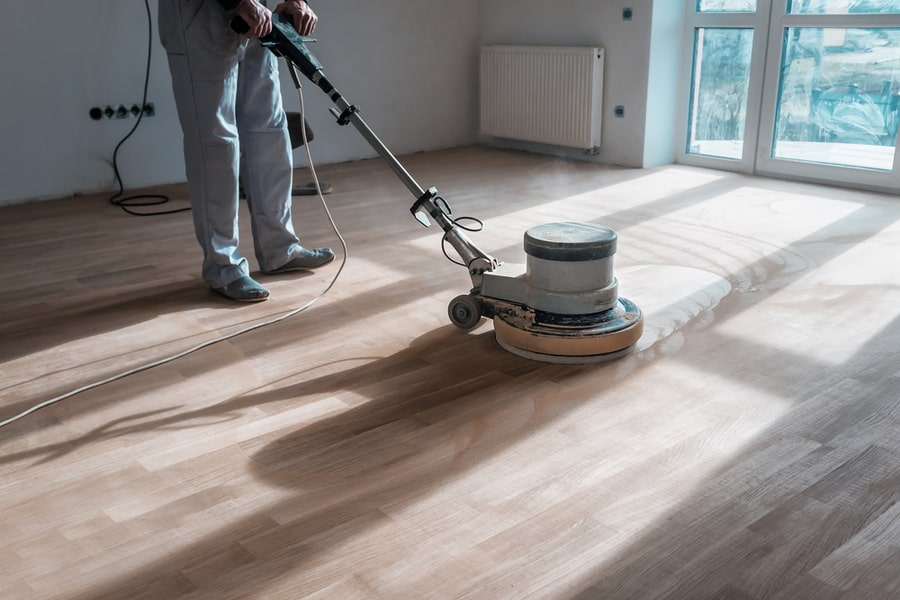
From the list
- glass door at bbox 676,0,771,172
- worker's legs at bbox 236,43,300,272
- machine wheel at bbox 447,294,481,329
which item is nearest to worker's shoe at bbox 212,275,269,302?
worker's legs at bbox 236,43,300,272

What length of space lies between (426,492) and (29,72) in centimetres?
342

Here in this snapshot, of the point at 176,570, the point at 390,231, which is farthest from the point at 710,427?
the point at 390,231

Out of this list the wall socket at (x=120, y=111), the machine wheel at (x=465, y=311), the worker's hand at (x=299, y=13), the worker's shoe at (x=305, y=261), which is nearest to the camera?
the machine wheel at (x=465, y=311)

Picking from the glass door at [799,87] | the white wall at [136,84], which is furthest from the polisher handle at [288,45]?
the glass door at [799,87]

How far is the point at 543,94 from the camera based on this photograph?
5164 mm

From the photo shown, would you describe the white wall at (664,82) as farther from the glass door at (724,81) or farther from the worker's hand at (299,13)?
the worker's hand at (299,13)

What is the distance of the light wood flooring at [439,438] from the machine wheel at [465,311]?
0.16ft

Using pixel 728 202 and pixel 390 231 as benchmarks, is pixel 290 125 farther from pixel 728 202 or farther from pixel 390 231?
pixel 728 202

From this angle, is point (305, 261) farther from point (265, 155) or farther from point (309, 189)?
point (309, 189)

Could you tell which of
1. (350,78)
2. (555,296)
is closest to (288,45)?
(555,296)

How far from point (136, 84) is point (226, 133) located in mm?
2053

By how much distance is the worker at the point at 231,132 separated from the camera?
2.51 meters

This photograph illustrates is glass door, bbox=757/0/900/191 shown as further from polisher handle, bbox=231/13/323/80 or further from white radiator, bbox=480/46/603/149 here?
polisher handle, bbox=231/13/323/80

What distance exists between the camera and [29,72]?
4059mm
